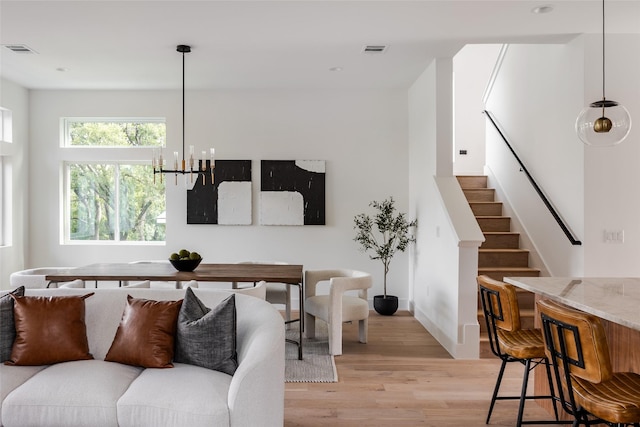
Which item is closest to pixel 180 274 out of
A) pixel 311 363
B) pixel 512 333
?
pixel 311 363

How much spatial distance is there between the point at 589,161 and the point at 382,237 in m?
2.90

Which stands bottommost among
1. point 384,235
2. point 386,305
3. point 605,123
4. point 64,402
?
point 386,305

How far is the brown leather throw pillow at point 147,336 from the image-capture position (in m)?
2.85

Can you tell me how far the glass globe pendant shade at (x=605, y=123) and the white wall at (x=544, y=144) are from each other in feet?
4.23

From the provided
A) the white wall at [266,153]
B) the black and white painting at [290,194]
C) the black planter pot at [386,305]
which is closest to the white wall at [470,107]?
the white wall at [266,153]

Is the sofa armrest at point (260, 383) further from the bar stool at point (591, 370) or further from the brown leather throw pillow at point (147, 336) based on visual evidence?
the bar stool at point (591, 370)

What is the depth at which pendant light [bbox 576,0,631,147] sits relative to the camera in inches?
132

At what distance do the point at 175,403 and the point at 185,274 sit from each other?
2.17 meters

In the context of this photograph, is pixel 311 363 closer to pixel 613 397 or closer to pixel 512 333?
pixel 512 333

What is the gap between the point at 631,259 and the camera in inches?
183

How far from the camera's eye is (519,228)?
19.9ft

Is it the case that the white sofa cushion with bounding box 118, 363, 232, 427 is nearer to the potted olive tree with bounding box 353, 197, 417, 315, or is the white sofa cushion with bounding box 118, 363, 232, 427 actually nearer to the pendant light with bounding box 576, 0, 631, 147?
the pendant light with bounding box 576, 0, 631, 147

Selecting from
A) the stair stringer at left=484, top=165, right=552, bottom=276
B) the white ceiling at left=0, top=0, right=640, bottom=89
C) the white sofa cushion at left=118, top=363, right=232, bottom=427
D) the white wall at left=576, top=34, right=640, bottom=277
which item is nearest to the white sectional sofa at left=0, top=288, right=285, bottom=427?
the white sofa cushion at left=118, top=363, right=232, bottom=427

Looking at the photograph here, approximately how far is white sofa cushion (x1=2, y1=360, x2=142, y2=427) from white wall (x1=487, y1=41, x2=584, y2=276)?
13.1 feet
